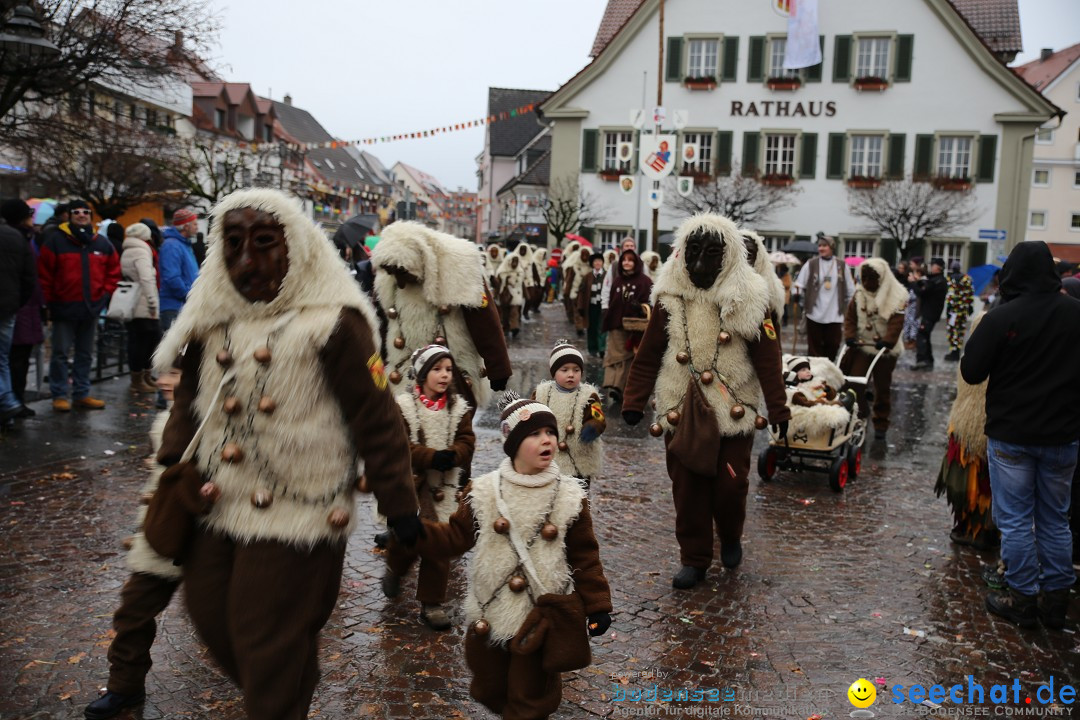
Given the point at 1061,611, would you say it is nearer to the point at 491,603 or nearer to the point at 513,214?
the point at 491,603

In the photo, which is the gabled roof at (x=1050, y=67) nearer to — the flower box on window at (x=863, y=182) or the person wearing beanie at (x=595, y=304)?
the flower box on window at (x=863, y=182)

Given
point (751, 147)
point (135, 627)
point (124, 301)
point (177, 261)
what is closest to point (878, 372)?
point (177, 261)

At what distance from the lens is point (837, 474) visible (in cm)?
792

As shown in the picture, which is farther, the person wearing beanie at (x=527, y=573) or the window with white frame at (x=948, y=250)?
the window with white frame at (x=948, y=250)

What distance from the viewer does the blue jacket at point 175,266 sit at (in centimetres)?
1002

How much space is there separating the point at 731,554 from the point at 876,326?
5.53 meters

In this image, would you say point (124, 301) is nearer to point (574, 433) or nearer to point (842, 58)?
point (574, 433)

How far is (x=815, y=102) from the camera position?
33406 millimetres

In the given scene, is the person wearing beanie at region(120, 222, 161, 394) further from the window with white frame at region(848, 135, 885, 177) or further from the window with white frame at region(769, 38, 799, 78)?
the window with white frame at region(848, 135, 885, 177)

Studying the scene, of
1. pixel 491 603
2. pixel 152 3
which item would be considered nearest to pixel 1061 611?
pixel 491 603

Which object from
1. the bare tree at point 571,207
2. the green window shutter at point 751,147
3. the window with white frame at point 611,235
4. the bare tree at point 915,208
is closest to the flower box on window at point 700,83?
the green window shutter at point 751,147

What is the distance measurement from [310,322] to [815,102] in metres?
33.3

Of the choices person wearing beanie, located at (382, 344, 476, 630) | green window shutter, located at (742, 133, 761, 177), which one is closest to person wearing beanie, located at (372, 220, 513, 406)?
person wearing beanie, located at (382, 344, 476, 630)

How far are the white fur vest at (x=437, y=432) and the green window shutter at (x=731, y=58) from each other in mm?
31215
